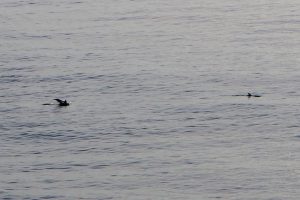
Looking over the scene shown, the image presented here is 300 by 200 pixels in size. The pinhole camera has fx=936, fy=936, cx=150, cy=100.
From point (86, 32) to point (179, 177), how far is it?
48.8 meters

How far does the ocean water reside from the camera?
65.0m

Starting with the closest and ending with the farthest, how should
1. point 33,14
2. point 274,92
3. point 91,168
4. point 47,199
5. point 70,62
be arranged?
1. point 47,199
2. point 91,168
3. point 274,92
4. point 70,62
5. point 33,14

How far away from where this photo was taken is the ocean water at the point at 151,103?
65000mm

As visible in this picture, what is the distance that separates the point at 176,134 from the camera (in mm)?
74688

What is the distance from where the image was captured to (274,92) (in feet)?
279

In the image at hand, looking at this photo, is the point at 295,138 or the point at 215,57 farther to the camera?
the point at 215,57

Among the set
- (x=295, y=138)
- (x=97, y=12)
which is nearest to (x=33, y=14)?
(x=97, y=12)

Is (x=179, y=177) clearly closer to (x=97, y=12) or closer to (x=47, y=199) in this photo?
(x=47, y=199)

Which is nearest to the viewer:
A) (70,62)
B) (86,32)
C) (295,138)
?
(295,138)

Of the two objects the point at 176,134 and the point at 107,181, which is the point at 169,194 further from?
the point at 176,134

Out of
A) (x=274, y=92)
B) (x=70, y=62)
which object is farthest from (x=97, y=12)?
(x=274, y=92)

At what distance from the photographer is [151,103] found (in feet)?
272

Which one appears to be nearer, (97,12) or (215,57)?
(215,57)

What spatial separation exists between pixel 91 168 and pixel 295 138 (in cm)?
Result: 1641
